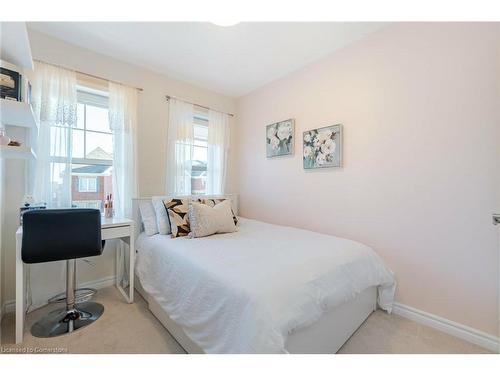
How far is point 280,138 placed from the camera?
2.78 m

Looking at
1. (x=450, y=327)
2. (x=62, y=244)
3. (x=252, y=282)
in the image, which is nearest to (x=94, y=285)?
(x=62, y=244)

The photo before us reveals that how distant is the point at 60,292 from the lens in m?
2.07

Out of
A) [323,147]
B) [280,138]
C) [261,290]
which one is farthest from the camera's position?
[280,138]

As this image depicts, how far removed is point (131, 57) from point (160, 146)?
95 cm

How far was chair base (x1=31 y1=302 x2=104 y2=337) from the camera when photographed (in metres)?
1.59

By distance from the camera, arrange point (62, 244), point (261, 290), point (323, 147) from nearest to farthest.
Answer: point (261, 290), point (62, 244), point (323, 147)

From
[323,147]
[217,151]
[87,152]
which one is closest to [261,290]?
[323,147]

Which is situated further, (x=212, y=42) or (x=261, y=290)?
(x=212, y=42)

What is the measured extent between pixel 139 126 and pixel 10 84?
1123mm

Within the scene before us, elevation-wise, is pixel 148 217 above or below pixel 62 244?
above

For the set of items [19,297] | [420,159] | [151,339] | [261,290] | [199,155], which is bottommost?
[151,339]

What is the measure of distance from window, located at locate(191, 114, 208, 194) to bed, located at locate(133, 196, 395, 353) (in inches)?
47.1

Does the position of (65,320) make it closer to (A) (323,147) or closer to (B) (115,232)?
(B) (115,232)

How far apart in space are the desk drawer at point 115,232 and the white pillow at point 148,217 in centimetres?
20
